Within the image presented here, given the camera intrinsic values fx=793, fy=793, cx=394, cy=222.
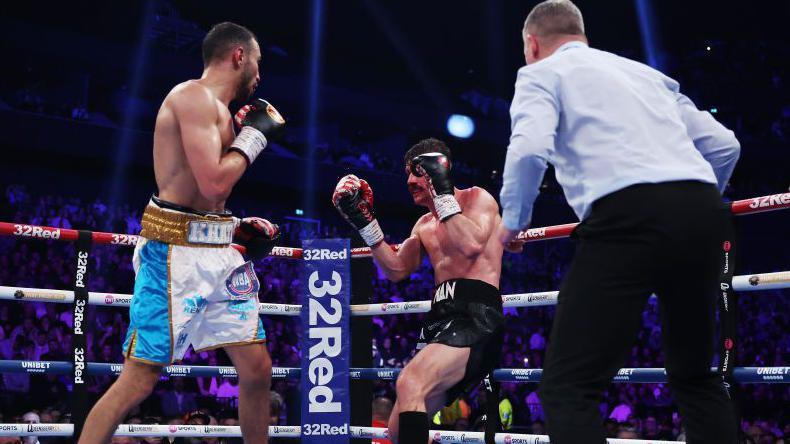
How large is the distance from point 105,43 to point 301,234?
15.2ft

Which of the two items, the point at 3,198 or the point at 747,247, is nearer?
the point at 3,198

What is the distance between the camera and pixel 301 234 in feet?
42.0

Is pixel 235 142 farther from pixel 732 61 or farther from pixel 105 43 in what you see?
pixel 732 61

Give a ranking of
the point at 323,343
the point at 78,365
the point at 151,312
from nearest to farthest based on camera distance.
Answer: the point at 151,312 < the point at 78,365 < the point at 323,343

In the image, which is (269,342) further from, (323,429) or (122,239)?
(122,239)

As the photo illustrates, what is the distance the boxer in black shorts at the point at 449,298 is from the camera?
2.66 metres

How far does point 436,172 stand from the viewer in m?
2.67

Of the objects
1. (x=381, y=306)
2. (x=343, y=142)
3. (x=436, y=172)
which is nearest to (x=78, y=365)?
(x=381, y=306)

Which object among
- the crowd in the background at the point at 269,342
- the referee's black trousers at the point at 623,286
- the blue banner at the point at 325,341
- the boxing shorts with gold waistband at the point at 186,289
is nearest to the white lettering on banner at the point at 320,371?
the blue banner at the point at 325,341

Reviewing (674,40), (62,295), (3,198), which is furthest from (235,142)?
(674,40)

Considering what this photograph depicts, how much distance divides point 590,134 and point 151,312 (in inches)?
54.3

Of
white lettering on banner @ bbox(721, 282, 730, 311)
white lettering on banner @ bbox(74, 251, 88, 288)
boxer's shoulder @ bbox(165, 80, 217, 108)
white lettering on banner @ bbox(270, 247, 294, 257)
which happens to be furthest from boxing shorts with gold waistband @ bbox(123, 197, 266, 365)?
white lettering on banner @ bbox(721, 282, 730, 311)

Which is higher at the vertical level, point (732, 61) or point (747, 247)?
point (732, 61)

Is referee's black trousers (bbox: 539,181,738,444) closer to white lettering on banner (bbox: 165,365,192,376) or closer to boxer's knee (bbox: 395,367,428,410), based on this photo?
boxer's knee (bbox: 395,367,428,410)
